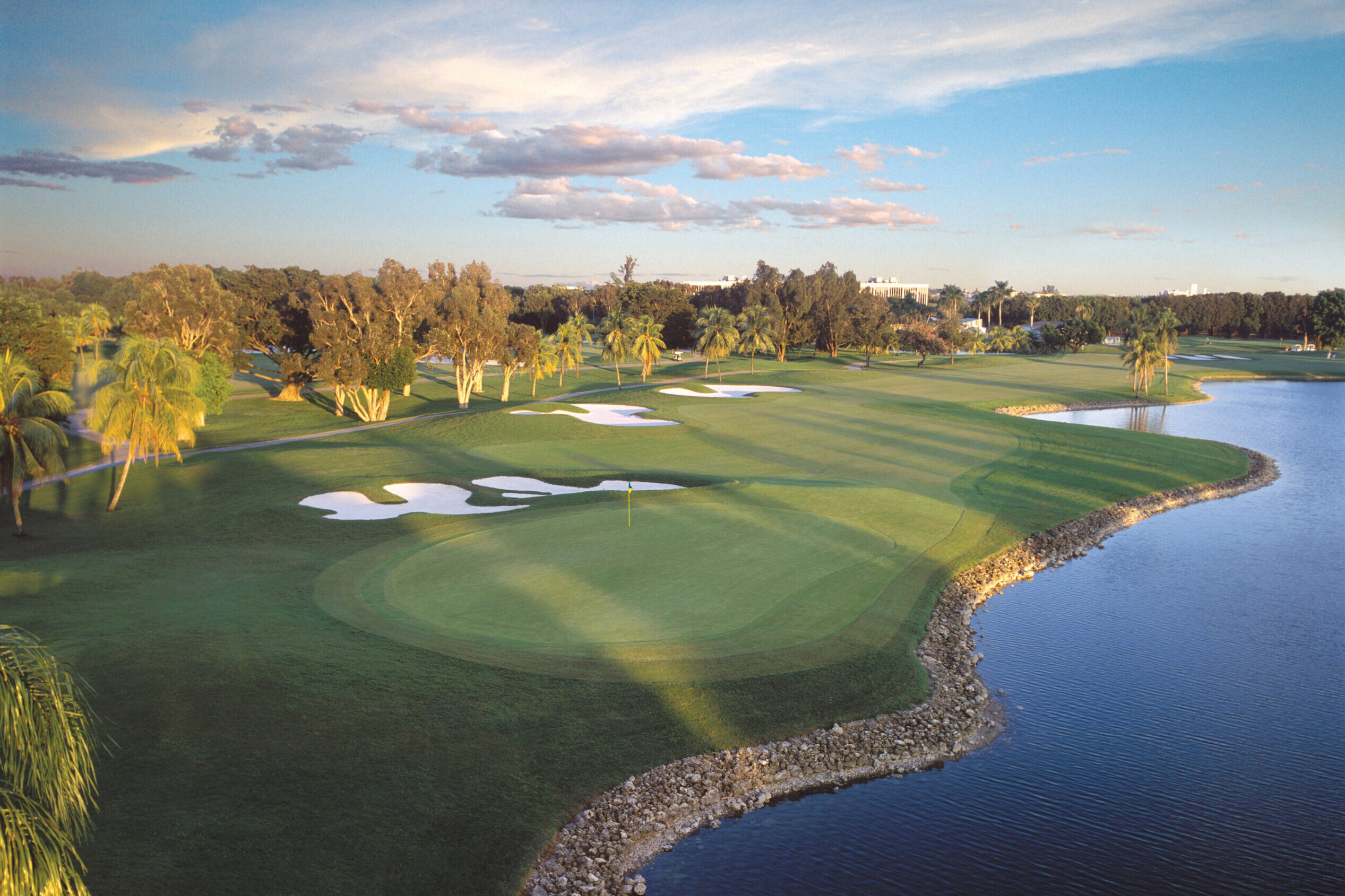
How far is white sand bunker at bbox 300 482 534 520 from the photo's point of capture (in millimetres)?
26609

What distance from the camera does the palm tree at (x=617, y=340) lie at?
74.2m

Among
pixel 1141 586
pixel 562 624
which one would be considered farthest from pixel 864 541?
pixel 562 624

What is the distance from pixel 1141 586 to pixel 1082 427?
1109 inches

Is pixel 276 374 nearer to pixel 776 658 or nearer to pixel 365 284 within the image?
pixel 365 284

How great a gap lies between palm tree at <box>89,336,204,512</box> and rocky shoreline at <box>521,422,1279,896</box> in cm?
2346

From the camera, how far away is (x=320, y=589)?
1856 cm

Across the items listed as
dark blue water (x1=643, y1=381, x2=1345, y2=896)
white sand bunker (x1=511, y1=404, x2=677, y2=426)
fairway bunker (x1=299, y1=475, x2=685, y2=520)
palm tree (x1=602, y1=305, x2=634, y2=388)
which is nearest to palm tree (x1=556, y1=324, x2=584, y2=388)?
palm tree (x1=602, y1=305, x2=634, y2=388)

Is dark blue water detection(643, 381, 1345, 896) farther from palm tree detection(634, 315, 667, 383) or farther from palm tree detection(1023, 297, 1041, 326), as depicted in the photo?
palm tree detection(1023, 297, 1041, 326)

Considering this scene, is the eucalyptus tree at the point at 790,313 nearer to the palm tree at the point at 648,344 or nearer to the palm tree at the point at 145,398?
the palm tree at the point at 648,344

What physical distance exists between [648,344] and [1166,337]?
4748cm

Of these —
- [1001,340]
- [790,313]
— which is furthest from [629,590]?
[1001,340]

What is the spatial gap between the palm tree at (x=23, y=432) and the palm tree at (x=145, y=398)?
251cm

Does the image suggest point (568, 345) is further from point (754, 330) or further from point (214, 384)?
point (214, 384)

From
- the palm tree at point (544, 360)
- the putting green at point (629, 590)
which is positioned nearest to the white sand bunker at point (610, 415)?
the palm tree at point (544, 360)
